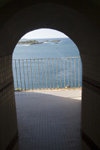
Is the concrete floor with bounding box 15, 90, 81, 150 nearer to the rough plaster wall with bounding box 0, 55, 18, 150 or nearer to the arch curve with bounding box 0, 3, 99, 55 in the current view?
the rough plaster wall with bounding box 0, 55, 18, 150

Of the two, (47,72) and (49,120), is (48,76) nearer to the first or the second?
(47,72)

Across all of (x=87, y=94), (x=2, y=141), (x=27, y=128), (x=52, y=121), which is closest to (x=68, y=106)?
(x=52, y=121)

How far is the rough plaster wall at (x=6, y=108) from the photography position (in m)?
2.95

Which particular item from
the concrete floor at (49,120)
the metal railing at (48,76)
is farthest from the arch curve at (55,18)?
the metal railing at (48,76)

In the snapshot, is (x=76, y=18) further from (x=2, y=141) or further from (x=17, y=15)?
(x=2, y=141)

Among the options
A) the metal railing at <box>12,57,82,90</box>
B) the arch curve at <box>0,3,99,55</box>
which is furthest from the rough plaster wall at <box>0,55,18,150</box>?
the metal railing at <box>12,57,82,90</box>

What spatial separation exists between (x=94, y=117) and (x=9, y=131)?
72.1 inches

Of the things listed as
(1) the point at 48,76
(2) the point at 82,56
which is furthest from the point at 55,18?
(1) the point at 48,76

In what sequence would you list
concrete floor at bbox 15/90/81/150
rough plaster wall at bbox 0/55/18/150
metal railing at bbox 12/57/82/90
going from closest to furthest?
1. rough plaster wall at bbox 0/55/18/150
2. concrete floor at bbox 15/90/81/150
3. metal railing at bbox 12/57/82/90

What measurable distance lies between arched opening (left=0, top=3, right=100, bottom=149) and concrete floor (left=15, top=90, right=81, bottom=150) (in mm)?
503

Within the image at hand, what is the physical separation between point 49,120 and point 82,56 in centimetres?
240

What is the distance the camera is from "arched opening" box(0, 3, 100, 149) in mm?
2586

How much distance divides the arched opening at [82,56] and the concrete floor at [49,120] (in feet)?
1.65

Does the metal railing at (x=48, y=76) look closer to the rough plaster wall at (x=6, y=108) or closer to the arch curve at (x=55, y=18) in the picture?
the rough plaster wall at (x=6, y=108)
